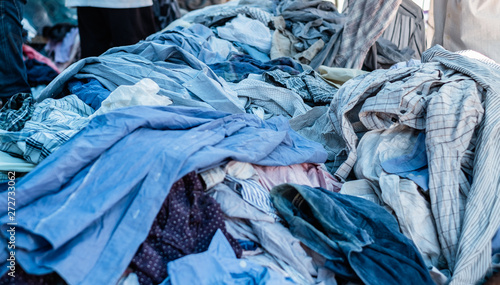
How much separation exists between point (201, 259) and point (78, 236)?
13.5 inches

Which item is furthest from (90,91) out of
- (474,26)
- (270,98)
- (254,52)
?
(474,26)

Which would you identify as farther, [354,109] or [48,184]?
[354,109]

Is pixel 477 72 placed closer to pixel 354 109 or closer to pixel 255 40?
pixel 354 109

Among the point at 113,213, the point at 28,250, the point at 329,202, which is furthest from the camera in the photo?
the point at 329,202

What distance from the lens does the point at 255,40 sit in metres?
3.46

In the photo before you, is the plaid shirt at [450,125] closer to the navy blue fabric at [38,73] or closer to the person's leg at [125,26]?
the person's leg at [125,26]

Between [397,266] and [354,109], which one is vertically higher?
[354,109]

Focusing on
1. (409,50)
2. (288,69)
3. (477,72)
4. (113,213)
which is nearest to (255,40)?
(288,69)

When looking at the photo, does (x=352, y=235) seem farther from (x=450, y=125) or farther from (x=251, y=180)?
(x=450, y=125)

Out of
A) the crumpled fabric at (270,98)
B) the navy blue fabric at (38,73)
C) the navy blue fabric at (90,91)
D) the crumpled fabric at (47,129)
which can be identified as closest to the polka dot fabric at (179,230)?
the crumpled fabric at (47,129)

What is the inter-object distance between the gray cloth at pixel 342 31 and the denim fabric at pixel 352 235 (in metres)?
1.72

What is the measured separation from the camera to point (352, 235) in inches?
61.4

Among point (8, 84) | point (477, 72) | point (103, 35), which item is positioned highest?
point (477, 72)

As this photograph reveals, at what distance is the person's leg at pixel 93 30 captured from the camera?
3.86 m
